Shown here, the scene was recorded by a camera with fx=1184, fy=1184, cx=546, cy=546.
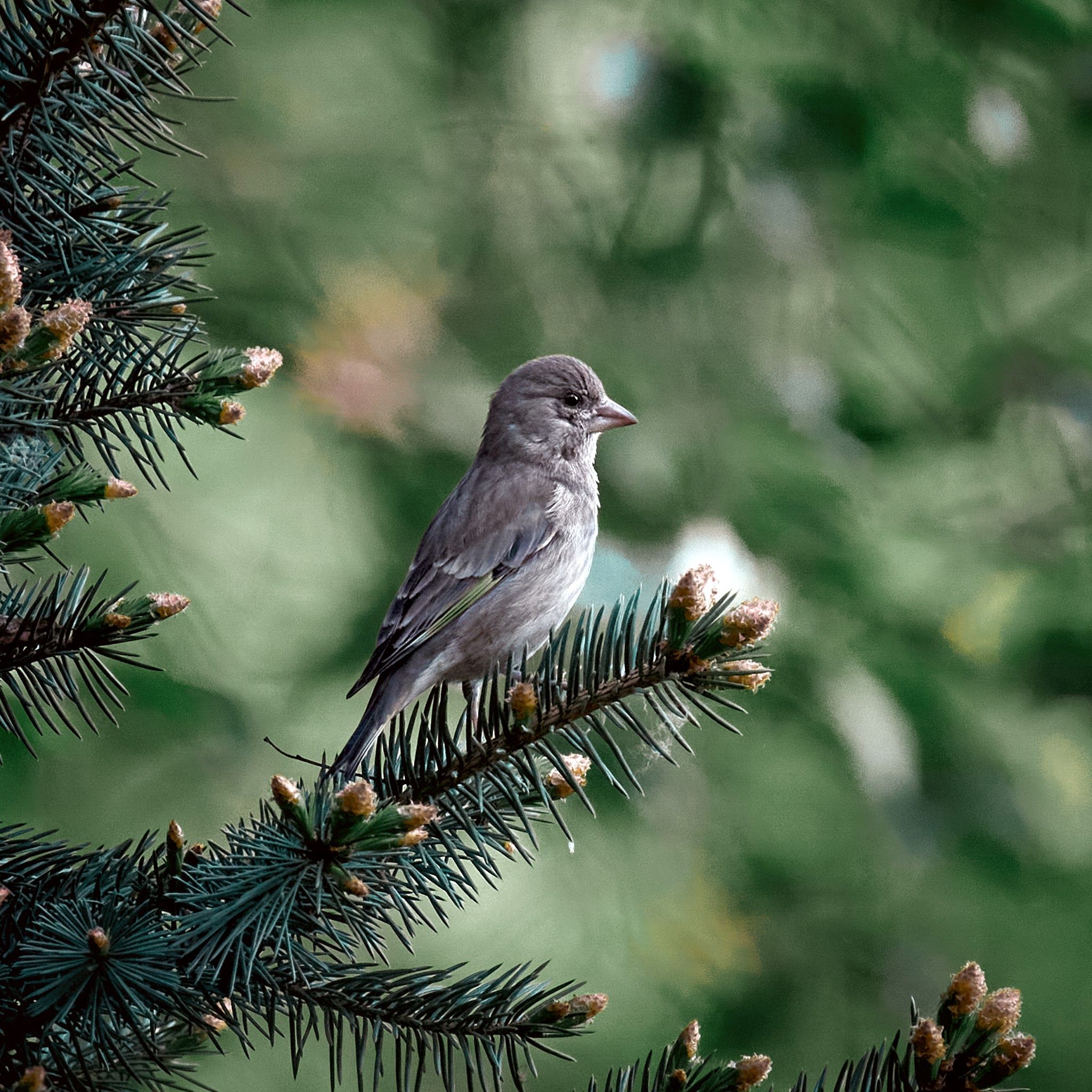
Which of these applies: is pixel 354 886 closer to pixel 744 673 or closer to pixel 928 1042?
pixel 744 673

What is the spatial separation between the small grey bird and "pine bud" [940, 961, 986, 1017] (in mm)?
1273

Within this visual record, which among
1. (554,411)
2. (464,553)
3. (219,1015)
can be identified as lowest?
(219,1015)

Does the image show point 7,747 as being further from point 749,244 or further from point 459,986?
point 749,244

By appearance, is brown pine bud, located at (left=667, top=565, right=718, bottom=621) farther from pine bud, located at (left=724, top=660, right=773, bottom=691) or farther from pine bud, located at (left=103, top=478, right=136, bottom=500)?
pine bud, located at (left=103, top=478, right=136, bottom=500)

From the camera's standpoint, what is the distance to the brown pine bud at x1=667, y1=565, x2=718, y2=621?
1.42 metres

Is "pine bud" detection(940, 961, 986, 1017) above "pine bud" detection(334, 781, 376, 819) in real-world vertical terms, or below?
below

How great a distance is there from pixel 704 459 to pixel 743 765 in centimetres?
96

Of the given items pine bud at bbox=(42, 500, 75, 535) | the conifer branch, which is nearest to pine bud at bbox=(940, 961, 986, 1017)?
pine bud at bbox=(42, 500, 75, 535)

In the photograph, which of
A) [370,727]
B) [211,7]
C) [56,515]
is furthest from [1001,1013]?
[211,7]

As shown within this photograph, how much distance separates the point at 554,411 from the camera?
3396 millimetres

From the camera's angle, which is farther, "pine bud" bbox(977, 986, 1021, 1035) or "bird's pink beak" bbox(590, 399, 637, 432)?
"bird's pink beak" bbox(590, 399, 637, 432)

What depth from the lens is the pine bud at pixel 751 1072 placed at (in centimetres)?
133

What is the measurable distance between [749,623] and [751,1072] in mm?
508

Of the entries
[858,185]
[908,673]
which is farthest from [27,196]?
[858,185]
